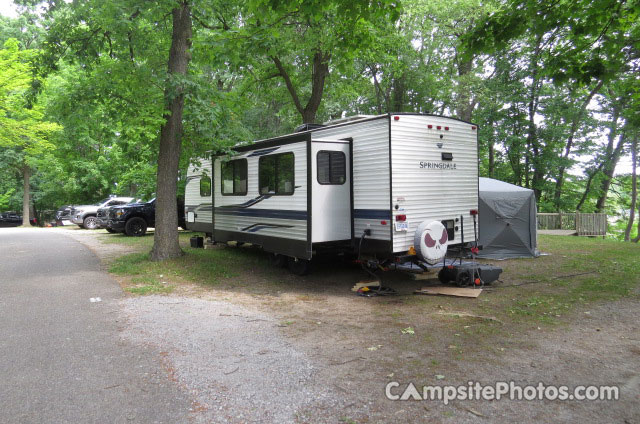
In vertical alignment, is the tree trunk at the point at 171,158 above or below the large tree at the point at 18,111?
below

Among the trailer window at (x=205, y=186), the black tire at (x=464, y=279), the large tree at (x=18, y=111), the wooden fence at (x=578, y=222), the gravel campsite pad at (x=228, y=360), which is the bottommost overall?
the gravel campsite pad at (x=228, y=360)

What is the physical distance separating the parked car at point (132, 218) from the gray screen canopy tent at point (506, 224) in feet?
37.3

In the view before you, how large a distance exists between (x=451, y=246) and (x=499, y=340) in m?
3.37

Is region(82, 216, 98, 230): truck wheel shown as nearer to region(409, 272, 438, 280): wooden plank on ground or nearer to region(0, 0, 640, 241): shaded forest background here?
region(0, 0, 640, 241): shaded forest background

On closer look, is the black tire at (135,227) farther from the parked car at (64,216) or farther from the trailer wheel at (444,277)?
the trailer wheel at (444,277)

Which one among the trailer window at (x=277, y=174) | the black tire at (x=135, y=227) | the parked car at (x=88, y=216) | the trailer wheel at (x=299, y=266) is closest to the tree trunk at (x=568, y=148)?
the trailer wheel at (x=299, y=266)

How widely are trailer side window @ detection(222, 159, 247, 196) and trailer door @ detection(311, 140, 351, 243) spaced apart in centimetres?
254

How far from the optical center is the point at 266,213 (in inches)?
345

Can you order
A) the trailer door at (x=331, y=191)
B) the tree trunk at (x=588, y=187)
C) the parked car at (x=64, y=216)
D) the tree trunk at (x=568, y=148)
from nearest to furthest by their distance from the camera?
the trailer door at (x=331, y=191), the tree trunk at (x=568, y=148), the parked car at (x=64, y=216), the tree trunk at (x=588, y=187)

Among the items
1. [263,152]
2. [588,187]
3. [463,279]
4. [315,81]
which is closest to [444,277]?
[463,279]

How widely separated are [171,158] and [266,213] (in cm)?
307

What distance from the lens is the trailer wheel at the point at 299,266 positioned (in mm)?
8719

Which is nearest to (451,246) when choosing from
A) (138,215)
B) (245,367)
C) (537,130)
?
(245,367)

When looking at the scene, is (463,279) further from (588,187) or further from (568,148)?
(588,187)
